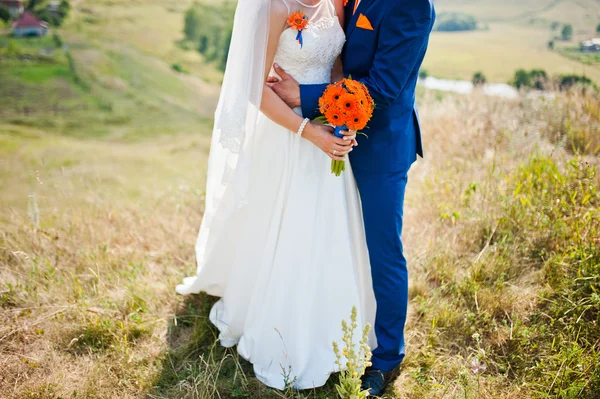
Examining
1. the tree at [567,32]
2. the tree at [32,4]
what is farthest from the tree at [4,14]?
the tree at [567,32]

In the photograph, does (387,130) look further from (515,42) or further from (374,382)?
(515,42)

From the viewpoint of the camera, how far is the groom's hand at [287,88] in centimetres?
222

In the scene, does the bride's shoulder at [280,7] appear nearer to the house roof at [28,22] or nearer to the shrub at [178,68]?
the house roof at [28,22]

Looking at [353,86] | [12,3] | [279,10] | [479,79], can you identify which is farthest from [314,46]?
[12,3]

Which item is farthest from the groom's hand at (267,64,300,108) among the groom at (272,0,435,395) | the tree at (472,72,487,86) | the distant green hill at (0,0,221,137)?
the distant green hill at (0,0,221,137)

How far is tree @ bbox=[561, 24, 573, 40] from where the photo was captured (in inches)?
238

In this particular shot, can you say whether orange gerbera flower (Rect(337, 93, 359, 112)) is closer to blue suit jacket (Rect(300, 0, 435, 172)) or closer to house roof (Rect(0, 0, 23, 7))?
blue suit jacket (Rect(300, 0, 435, 172))

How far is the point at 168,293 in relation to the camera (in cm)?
314

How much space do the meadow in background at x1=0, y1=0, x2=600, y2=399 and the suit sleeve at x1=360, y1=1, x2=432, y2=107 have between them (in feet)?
5.13

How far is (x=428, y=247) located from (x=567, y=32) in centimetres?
488

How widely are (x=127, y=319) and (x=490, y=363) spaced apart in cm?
240

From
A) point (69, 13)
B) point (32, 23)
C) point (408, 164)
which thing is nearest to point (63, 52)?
point (32, 23)

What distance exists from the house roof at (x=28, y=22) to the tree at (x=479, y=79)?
7916 mm

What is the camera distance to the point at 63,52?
7.96m
